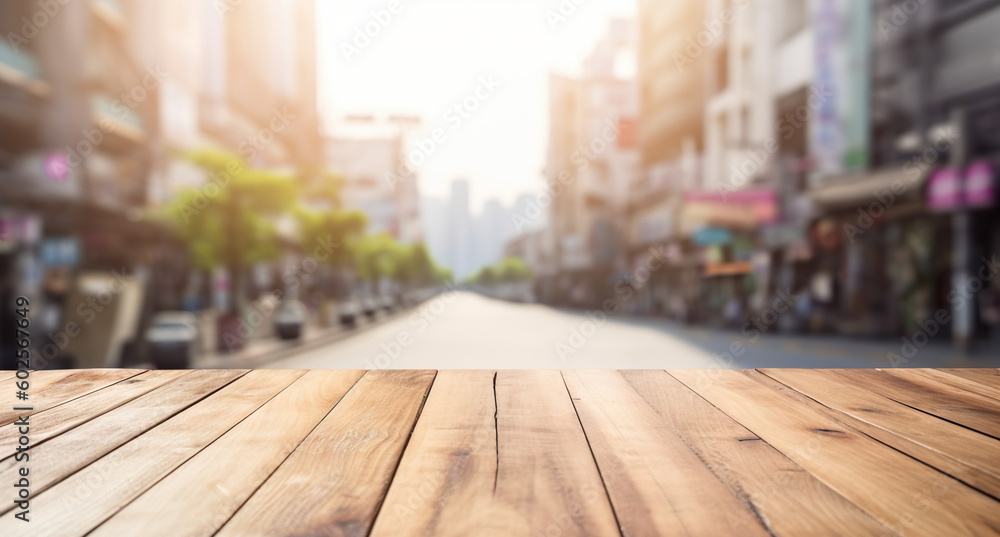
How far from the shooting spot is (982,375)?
2270 mm

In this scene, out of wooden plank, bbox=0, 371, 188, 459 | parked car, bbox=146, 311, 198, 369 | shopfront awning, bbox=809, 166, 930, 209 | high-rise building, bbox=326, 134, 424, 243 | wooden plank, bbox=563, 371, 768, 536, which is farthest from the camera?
high-rise building, bbox=326, 134, 424, 243

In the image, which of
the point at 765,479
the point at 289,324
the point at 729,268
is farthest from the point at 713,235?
the point at 765,479

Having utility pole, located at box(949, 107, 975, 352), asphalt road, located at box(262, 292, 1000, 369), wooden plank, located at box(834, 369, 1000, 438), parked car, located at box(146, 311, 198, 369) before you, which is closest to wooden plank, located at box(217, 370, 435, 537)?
wooden plank, located at box(834, 369, 1000, 438)

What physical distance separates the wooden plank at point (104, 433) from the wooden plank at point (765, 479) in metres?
1.19

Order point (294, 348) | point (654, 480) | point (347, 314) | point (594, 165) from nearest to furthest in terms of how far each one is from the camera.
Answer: point (654, 480) < point (294, 348) < point (347, 314) < point (594, 165)

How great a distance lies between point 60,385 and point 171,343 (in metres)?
5.74

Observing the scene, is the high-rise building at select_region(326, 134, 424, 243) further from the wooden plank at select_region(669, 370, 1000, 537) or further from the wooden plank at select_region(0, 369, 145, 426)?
the wooden plank at select_region(669, 370, 1000, 537)

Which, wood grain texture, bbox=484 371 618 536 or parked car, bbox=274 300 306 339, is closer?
wood grain texture, bbox=484 371 618 536

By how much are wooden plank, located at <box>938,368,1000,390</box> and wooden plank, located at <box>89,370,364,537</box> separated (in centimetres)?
205

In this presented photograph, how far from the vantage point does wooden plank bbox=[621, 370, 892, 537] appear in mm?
974

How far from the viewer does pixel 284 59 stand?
38.6 metres

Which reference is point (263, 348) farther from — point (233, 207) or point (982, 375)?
point (982, 375)

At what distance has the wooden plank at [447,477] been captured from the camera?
0.97 metres

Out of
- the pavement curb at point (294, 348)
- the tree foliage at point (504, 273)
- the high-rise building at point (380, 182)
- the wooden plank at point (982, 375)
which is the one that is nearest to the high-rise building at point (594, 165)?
the high-rise building at point (380, 182)
